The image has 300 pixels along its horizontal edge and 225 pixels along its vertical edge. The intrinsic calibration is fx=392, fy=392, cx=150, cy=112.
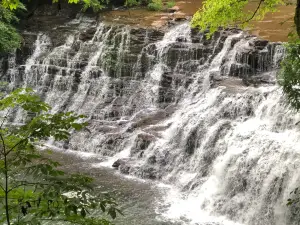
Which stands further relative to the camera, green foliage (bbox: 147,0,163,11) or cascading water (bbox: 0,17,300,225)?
green foliage (bbox: 147,0,163,11)

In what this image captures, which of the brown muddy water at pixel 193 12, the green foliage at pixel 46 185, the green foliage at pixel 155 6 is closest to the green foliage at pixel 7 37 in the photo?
the brown muddy water at pixel 193 12

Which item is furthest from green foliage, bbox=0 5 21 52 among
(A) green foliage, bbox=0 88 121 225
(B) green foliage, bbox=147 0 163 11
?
(A) green foliage, bbox=0 88 121 225

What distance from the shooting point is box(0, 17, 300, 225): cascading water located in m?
9.77

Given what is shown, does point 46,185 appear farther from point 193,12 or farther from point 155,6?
point 155,6

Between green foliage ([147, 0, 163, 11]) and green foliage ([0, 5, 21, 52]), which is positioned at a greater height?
green foliage ([147, 0, 163, 11])

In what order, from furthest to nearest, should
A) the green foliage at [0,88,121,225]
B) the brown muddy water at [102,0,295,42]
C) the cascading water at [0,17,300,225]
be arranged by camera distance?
the brown muddy water at [102,0,295,42], the cascading water at [0,17,300,225], the green foliage at [0,88,121,225]

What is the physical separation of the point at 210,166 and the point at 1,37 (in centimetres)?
1287

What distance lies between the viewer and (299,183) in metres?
8.70

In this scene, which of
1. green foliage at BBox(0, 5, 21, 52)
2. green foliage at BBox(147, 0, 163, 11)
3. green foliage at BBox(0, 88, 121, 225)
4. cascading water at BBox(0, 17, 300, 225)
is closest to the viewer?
green foliage at BBox(0, 88, 121, 225)

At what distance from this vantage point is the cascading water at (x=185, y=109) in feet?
32.0

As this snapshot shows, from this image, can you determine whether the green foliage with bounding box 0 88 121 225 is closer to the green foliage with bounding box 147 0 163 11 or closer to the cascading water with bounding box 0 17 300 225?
the cascading water with bounding box 0 17 300 225

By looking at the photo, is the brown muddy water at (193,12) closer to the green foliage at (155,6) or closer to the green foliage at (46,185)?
the green foliage at (155,6)

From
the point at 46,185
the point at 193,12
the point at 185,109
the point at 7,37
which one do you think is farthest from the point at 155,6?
the point at 46,185

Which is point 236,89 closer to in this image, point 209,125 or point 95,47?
point 209,125
